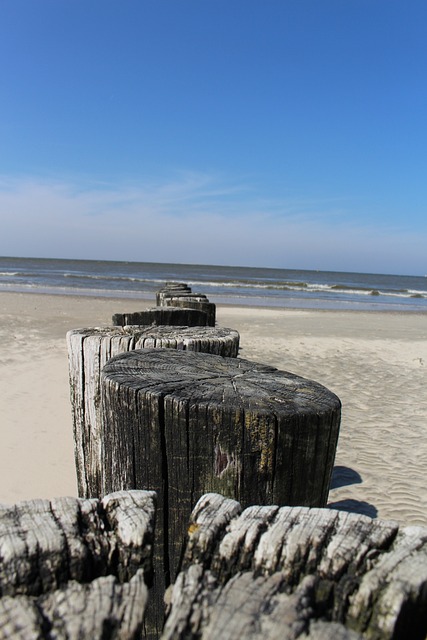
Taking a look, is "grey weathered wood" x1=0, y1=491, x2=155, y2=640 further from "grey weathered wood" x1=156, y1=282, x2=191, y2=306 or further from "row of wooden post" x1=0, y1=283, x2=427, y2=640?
"grey weathered wood" x1=156, y1=282, x2=191, y2=306

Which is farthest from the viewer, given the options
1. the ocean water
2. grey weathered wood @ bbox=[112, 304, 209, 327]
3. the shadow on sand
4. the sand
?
the ocean water

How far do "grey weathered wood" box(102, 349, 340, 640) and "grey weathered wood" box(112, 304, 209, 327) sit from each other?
254 centimetres

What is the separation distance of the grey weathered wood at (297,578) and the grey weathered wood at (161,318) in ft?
10.9

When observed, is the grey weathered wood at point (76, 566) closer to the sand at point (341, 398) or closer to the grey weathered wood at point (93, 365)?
the grey weathered wood at point (93, 365)

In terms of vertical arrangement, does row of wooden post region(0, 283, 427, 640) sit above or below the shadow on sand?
above

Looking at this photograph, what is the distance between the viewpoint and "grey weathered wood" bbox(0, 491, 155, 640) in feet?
2.74

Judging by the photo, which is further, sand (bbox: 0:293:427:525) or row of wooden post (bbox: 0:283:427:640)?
sand (bbox: 0:293:427:525)

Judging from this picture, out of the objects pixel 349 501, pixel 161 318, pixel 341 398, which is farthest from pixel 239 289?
pixel 349 501

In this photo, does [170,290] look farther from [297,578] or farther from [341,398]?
[297,578]

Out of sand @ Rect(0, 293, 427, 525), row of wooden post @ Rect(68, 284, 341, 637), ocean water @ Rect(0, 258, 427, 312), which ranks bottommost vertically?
sand @ Rect(0, 293, 427, 525)

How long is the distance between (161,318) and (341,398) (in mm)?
3260

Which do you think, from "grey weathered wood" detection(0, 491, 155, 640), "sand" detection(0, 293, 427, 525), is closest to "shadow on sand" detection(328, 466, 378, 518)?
"sand" detection(0, 293, 427, 525)

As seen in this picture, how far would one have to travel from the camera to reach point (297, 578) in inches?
36.7

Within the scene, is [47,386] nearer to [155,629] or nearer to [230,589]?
[155,629]
